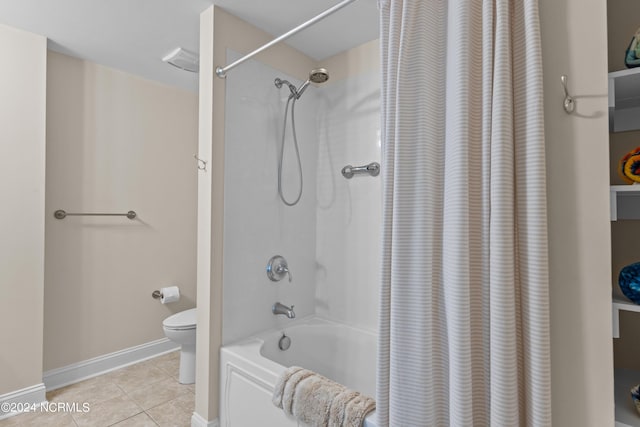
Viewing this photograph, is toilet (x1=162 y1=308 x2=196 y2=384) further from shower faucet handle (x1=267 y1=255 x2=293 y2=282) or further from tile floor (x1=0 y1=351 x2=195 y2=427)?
shower faucet handle (x1=267 y1=255 x2=293 y2=282)

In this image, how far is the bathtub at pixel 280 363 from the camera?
160cm

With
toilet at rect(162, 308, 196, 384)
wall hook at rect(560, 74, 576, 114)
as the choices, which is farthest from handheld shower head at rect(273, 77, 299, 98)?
toilet at rect(162, 308, 196, 384)

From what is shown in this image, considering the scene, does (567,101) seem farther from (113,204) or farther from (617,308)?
(113,204)

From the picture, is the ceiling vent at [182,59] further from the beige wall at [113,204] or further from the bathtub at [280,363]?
the bathtub at [280,363]

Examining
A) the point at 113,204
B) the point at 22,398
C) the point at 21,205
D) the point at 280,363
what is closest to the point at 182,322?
the point at 280,363

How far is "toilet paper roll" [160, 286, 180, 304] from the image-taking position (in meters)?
2.79

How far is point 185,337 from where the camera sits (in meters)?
2.37

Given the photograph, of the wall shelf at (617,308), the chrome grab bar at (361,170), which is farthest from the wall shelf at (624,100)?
the chrome grab bar at (361,170)

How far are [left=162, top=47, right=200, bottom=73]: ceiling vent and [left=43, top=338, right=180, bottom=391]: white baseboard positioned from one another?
2.35m

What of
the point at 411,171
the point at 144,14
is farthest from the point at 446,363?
the point at 144,14

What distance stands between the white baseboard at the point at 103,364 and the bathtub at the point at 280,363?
4.52ft

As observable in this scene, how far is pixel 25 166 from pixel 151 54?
1143mm

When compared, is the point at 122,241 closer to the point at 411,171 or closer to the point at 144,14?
the point at 144,14

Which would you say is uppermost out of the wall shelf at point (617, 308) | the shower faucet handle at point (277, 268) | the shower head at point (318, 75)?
the shower head at point (318, 75)
